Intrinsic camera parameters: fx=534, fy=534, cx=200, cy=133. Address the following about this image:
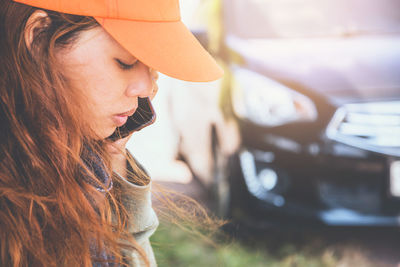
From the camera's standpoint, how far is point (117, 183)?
3.45 ft

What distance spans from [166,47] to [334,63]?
2271mm

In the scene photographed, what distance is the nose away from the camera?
A: 93 centimetres

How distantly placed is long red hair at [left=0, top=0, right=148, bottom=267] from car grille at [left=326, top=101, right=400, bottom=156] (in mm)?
2224

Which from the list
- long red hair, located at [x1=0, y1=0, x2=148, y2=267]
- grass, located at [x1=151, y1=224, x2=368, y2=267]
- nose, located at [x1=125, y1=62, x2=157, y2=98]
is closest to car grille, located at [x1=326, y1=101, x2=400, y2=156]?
grass, located at [x1=151, y1=224, x2=368, y2=267]

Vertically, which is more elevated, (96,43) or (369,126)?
(96,43)

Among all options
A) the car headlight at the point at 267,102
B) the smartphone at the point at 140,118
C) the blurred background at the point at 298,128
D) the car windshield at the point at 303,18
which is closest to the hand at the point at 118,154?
the smartphone at the point at 140,118

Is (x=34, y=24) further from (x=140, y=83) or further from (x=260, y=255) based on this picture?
(x=260, y=255)

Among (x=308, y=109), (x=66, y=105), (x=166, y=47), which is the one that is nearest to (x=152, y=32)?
(x=166, y=47)

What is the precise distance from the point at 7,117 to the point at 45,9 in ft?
0.61

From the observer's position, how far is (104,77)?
0.90m

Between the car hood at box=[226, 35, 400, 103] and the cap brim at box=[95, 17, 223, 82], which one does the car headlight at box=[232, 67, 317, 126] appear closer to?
the car hood at box=[226, 35, 400, 103]

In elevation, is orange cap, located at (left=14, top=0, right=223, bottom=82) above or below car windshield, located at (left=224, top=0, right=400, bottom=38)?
above

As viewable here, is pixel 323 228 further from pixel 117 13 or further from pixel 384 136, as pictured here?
pixel 117 13

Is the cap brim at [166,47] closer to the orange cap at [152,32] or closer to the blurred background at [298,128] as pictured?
the orange cap at [152,32]
